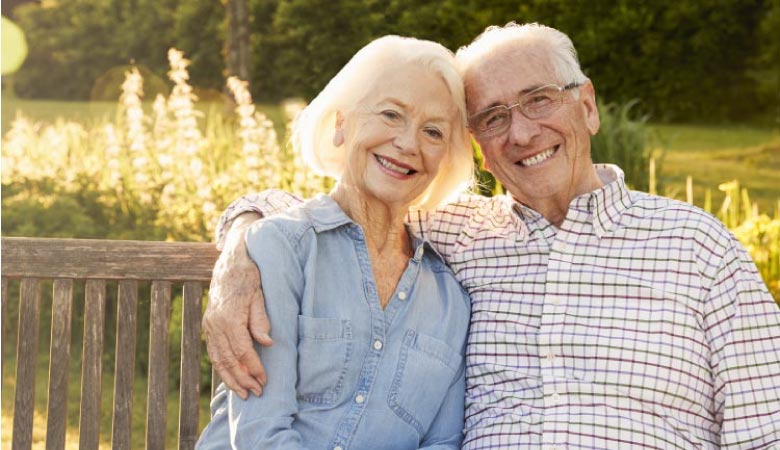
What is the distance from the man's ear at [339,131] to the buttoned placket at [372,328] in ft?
0.76

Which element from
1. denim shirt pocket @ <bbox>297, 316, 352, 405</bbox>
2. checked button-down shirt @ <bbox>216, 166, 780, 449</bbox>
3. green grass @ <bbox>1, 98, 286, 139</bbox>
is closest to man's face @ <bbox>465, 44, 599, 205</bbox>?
checked button-down shirt @ <bbox>216, 166, 780, 449</bbox>

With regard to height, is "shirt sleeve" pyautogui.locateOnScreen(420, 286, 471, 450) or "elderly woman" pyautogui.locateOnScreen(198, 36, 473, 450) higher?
"elderly woman" pyautogui.locateOnScreen(198, 36, 473, 450)

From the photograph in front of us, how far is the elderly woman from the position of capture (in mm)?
2195

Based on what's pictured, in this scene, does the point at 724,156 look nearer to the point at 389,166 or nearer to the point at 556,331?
the point at 556,331

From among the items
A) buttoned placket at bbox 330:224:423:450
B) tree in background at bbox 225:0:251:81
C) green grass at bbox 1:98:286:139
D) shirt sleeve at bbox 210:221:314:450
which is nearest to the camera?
shirt sleeve at bbox 210:221:314:450

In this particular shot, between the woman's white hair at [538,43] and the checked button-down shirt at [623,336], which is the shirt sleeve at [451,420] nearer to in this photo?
the checked button-down shirt at [623,336]

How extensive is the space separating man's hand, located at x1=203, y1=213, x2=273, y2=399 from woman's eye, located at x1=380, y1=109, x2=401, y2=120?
0.49 meters

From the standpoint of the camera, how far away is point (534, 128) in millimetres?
2541

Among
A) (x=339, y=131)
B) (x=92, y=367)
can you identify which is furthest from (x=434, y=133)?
(x=92, y=367)

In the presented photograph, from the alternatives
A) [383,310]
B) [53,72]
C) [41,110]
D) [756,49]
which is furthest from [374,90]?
[53,72]

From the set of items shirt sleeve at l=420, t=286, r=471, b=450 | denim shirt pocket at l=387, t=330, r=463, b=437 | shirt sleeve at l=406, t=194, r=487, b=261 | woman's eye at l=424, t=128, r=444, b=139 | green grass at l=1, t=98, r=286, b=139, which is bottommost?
shirt sleeve at l=420, t=286, r=471, b=450

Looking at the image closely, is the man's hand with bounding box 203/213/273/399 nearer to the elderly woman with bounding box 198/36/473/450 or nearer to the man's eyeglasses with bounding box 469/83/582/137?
the elderly woman with bounding box 198/36/473/450

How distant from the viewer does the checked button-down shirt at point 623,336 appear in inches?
90.3

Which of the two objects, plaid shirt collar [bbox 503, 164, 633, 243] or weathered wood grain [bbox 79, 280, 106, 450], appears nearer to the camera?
plaid shirt collar [bbox 503, 164, 633, 243]
